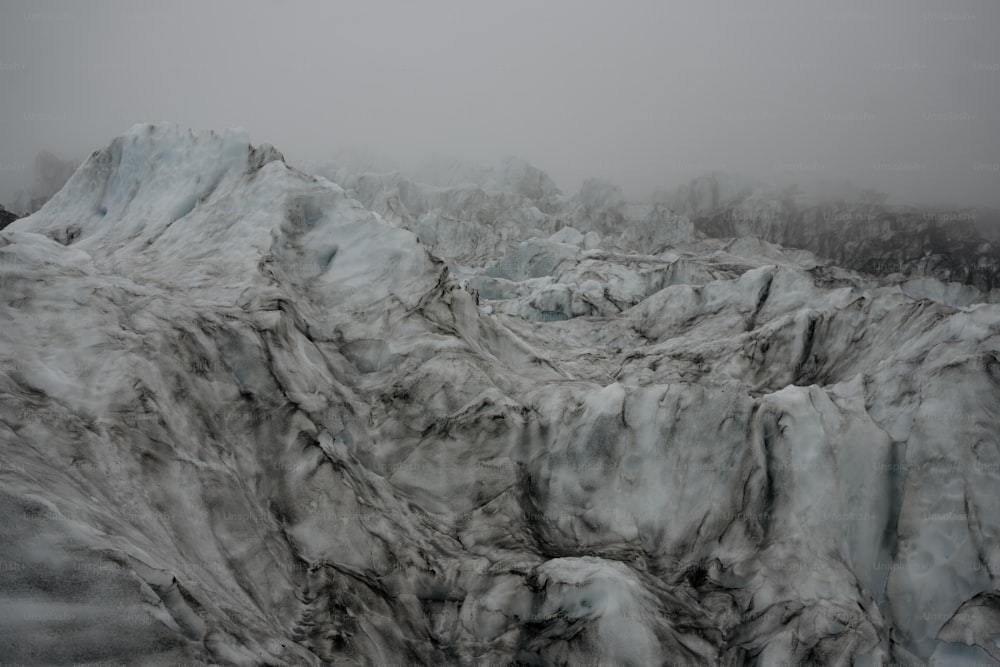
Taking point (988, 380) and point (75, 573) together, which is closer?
point (75, 573)

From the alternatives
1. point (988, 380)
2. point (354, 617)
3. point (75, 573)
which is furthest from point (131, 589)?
point (988, 380)

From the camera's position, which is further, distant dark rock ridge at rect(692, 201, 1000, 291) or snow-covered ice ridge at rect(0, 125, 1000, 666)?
distant dark rock ridge at rect(692, 201, 1000, 291)

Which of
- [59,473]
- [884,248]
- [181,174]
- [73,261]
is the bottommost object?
[884,248]

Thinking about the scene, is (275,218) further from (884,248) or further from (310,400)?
(884,248)

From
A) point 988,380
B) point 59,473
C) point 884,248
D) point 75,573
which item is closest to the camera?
point 75,573

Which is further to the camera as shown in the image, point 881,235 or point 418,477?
point 881,235

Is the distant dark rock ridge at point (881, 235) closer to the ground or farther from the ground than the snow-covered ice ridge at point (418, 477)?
closer to the ground

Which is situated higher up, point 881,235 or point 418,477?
point 418,477

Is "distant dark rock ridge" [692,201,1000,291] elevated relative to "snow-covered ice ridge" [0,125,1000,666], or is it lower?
lower
